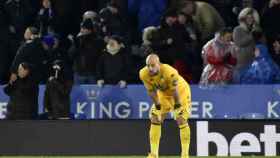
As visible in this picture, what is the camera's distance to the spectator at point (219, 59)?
54.5 ft

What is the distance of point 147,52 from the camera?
17.2 metres

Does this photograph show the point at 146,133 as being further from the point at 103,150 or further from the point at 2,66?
the point at 2,66

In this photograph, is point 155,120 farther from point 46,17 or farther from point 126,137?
point 46,17

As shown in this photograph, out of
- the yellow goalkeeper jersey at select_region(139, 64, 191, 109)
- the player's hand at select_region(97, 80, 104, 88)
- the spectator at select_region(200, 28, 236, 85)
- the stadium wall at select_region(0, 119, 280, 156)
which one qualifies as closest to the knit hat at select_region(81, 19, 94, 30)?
the player's hand at select_region(97, 80, 104, 88)

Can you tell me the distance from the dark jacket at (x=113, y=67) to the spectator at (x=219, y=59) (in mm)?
1473

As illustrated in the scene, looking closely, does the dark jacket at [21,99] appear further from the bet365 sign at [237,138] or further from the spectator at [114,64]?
the bet365 sign at [237,138]

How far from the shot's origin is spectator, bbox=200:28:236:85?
16609 millimetres

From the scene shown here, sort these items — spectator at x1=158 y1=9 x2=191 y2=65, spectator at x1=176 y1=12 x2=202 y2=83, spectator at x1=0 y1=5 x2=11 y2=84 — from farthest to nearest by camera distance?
spectator at x1=0 y1=5 x2=11 y2=84, spectator at x1=176 y1=12 x2=202 y2=83, spectator at x1=158 y1=9 x2=191 y2=65

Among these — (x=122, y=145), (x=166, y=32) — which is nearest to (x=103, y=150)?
(x=122, y=145)

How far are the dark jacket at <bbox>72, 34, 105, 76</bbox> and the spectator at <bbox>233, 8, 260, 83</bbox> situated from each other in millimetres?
2620

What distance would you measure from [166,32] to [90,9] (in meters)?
2.16

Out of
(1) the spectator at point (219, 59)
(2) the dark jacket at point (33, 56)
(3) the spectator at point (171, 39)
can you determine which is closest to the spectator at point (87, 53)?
(2) the dark jacket at point (33, 56)

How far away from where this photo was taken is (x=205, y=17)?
17.5 m

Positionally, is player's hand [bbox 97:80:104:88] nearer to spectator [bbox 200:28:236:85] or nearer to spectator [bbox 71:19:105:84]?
spectator [bbox 71:19:105:84]
